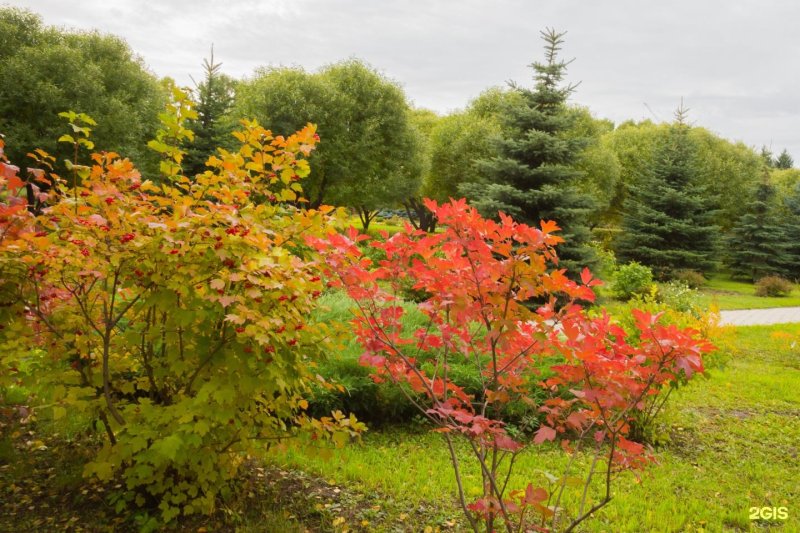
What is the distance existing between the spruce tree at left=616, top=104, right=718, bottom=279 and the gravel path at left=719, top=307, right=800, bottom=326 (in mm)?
4016

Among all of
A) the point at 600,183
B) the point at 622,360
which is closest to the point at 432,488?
the point at 622,360

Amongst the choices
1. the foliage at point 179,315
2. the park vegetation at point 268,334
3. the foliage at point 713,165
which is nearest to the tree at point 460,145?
the foliage at point 713,165

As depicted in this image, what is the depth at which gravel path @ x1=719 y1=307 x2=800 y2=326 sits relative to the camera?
11.0 metres

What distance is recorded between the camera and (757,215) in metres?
20.1

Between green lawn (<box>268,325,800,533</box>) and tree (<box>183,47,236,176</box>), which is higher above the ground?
tree (<box>183,47,236,176</box>)

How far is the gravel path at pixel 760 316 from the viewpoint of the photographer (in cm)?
1102

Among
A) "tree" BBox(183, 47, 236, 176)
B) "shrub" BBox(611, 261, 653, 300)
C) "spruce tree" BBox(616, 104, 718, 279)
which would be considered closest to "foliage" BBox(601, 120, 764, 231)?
"spruce tree" BBox(616, 104, 718, 279)

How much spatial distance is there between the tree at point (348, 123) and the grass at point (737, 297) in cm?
1082

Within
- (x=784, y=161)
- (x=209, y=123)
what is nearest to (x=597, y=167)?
(x=209, y=123)

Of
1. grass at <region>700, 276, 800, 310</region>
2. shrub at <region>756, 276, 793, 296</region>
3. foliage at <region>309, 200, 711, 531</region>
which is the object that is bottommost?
grass at <region>700, 276, 800, 310</region>

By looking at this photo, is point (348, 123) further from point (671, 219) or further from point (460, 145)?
point (671, 219)

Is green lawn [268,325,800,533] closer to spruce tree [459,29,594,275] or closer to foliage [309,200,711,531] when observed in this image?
foliage [309,200,711,531]

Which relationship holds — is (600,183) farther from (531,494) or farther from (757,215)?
(531,494)

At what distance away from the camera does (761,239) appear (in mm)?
20078
